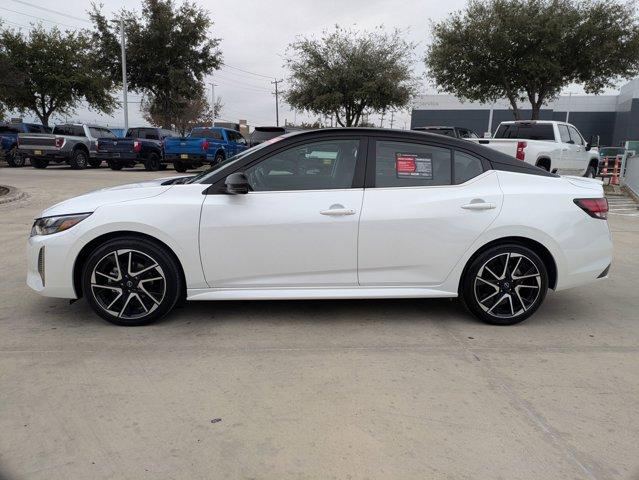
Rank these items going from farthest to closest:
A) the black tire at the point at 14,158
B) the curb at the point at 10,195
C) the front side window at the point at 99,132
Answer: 1. the front side window at the point at 99,132
2. the black tire at the point at 14,158
3. the curb at the point at 10,195

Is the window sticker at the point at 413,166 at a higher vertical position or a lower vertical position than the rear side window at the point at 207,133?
lower

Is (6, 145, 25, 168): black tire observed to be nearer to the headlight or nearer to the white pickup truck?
the white pickup truck

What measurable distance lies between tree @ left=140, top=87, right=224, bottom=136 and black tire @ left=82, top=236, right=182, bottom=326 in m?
29.0

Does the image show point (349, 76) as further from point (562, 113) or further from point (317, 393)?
point (562, 113)

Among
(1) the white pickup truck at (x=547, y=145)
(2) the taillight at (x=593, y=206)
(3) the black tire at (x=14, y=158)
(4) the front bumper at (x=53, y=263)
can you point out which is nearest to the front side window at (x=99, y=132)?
(3) the black tire at (x=14, y=158)

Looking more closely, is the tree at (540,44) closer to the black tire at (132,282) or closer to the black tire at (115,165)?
the black tire at (115,165)

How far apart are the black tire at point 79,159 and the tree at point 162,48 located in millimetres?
9068

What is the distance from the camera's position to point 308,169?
4.16m

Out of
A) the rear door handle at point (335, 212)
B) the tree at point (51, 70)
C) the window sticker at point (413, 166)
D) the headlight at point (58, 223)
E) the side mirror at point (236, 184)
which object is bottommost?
the headlight at point (58, 223)

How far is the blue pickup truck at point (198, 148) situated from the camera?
19.2m

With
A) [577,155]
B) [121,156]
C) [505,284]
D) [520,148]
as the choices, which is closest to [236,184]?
[505,284]

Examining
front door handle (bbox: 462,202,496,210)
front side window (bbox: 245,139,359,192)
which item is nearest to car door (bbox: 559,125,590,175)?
front door handle (bbox: 462,202,496,210)

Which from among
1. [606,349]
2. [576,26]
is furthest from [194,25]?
[606,349]

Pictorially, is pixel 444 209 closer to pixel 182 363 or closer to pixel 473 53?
pixel 182 363
